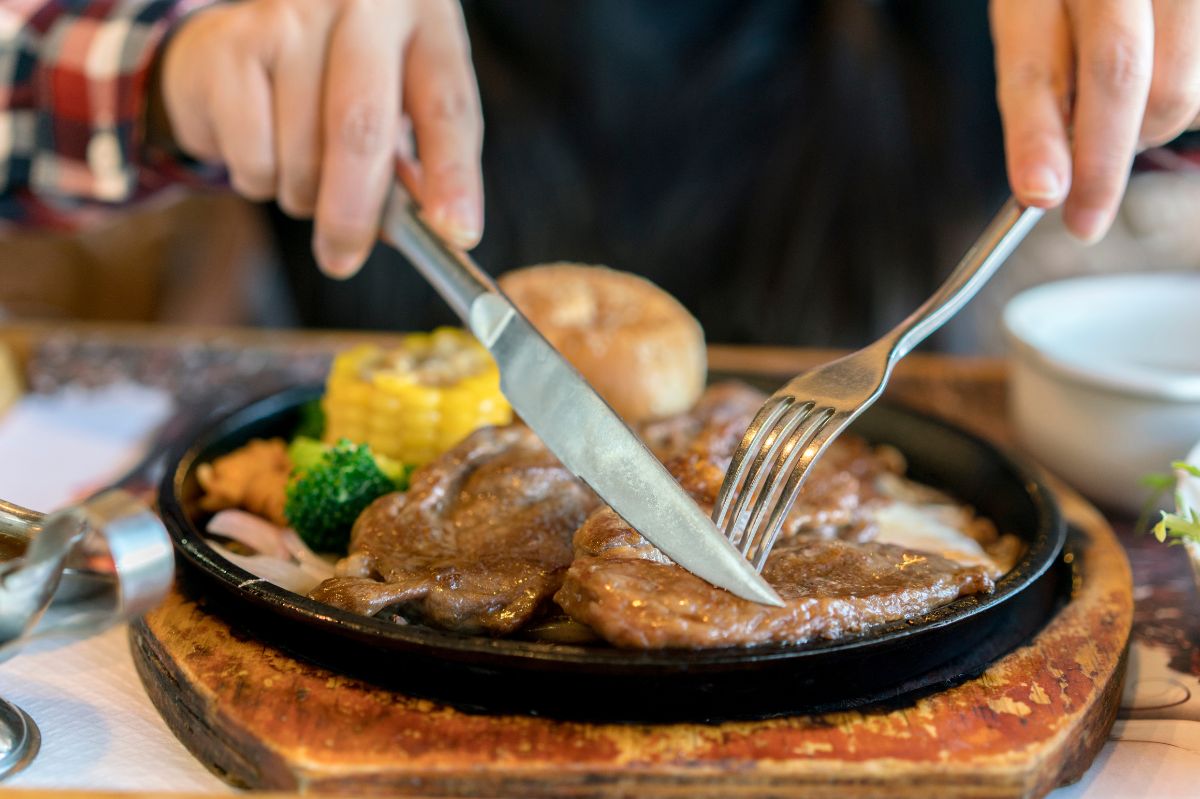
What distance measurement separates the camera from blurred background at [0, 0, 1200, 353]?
4020mm

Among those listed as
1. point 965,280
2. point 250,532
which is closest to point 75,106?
point 250,532

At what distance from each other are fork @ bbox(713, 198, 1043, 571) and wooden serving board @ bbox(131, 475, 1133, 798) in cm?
34

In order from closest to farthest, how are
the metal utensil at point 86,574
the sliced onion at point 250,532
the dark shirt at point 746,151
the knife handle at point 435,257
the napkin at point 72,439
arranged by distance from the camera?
the metal utensil at point 86,574 < the knife handle at point 435,257 < the sliced onion at point 250,532 < the napkin at point 72,439 < the dark shirt at point 746,151

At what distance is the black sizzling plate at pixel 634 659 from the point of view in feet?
4.84

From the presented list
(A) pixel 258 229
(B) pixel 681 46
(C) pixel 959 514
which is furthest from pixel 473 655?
(A) pixel 258 229

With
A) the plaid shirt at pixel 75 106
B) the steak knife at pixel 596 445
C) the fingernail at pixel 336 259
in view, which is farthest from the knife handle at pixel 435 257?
the plaid shirt at pixel 75 106

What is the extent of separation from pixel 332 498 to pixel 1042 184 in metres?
1.53

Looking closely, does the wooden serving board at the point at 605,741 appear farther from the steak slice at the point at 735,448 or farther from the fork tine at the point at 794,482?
the steak slice at the point at 735,448

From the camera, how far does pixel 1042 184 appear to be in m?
1.98

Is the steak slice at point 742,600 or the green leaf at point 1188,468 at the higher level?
the green leaf at point 1188,468

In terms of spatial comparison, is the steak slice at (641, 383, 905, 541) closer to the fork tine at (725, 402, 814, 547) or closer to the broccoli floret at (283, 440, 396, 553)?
Result: the fork tine at (725, 402, 814, 547)

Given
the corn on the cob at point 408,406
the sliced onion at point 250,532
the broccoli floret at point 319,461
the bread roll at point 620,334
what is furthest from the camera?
the bread roll at point 620,334

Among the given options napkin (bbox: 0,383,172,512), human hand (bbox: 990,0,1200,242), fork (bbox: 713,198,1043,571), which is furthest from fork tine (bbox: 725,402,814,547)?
napkin (bbox: 0,383,172,512)

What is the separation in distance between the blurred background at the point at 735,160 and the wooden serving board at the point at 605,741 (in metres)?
2.91
